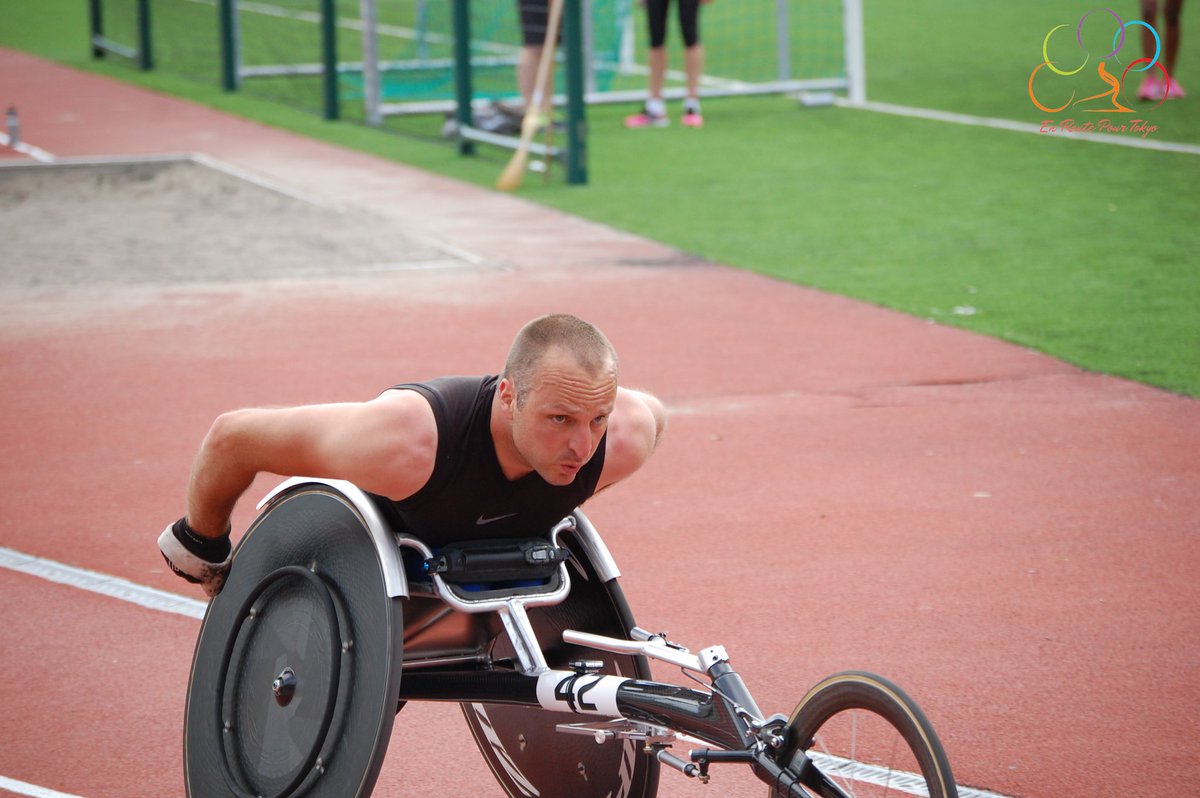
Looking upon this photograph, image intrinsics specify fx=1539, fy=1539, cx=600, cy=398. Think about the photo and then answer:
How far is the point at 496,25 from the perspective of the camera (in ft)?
57.0

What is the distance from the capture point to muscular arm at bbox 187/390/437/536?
2.97 meters

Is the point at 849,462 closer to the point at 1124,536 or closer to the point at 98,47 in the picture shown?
the point at 1124,536

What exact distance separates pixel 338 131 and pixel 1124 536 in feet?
36.2

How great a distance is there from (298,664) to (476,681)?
0.36m

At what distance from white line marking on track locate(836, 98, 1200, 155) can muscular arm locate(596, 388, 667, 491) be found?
10262 millimetres

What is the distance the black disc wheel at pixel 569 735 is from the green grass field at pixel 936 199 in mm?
4429

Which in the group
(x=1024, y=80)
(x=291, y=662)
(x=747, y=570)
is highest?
(x=1024, y=80)

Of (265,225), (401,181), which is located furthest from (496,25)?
(265,225)

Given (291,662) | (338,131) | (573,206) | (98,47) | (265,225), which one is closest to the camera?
(291,662)

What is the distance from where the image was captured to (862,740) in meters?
→ 3.14

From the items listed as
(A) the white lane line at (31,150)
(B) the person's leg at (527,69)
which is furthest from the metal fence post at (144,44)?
(B) the person's leg at (527,69)

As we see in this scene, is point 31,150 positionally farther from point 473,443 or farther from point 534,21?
point 473,443

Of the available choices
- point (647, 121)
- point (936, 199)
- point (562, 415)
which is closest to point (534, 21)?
point (647, 121)

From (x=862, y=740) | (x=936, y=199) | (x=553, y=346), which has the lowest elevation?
(x=862, y=740)
